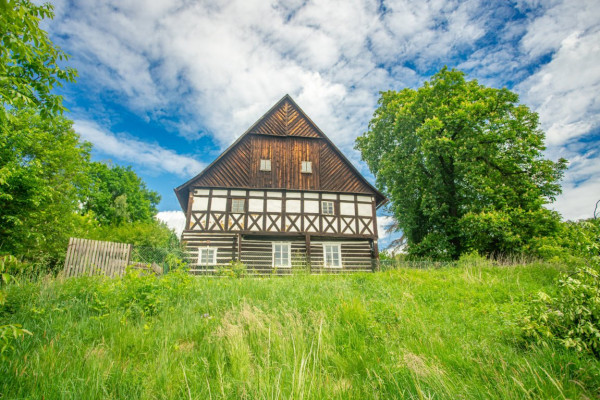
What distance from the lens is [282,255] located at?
1703cm

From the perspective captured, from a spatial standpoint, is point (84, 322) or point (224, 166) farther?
point (224, 166)

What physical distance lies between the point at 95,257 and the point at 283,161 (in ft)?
38.3

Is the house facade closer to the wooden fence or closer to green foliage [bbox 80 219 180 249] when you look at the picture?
green foliage [bbox 80 219 180 249]

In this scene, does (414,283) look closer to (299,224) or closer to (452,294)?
(452,294)

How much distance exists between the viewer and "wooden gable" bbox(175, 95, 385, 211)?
17.6 meters

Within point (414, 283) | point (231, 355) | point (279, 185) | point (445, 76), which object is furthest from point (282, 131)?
point (231, 355)

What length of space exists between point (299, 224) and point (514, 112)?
1484cm

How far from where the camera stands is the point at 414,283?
294 inches

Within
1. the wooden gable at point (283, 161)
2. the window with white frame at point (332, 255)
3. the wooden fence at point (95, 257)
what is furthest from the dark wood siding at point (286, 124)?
the wooden fence at point (95, 257)

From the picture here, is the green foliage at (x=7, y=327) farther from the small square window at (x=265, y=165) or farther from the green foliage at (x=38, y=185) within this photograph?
the small square window at (x=265, y=165)

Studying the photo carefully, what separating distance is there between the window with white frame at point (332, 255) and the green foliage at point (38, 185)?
44.9 ft

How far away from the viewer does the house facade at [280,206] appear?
1655 cm

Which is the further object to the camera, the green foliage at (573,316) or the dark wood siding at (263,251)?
the dark wood siding at (263,251)

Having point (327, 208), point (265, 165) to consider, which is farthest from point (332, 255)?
point (265, 165)
